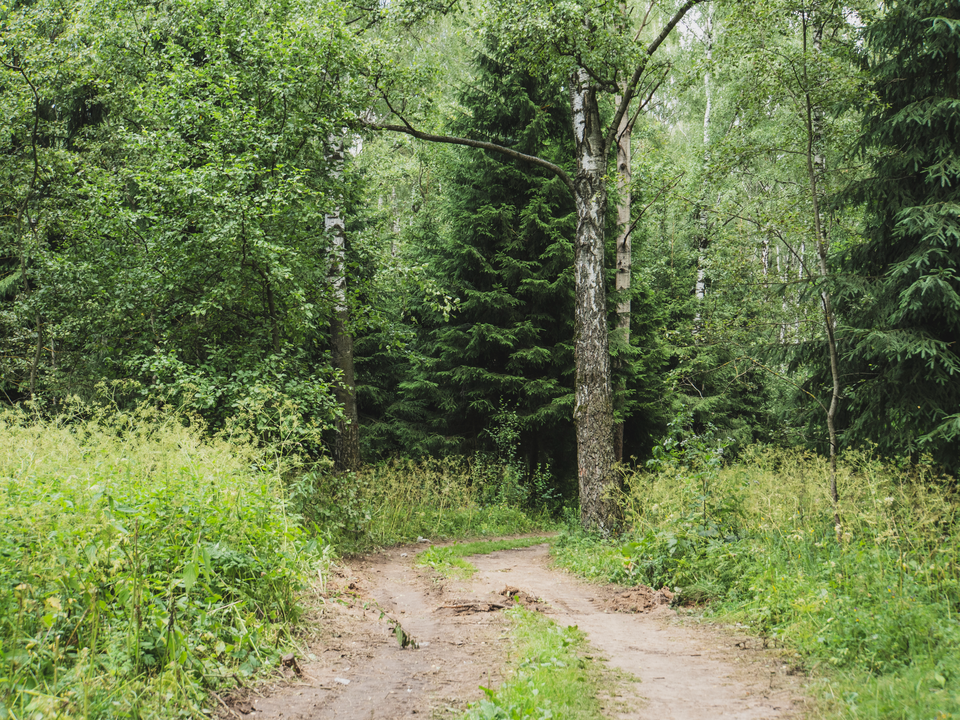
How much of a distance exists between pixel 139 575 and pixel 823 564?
17.8ft

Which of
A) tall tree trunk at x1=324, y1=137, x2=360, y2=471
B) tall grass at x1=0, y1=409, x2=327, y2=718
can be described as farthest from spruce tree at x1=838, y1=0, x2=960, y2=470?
tall tree trunk at x1=324, y1=137, x2=360, y2=471

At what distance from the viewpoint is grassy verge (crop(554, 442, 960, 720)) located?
11.9ft

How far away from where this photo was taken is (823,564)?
5.30 metres

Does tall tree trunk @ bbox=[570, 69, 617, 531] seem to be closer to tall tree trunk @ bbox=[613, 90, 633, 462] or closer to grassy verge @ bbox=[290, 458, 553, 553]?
grassy verge @ bbox=[290, 458, 553, 553]

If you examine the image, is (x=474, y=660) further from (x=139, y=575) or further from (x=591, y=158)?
(x=591, y=158)

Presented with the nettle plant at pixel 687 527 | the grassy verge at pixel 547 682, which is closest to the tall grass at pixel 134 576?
the grassy verge at pixel 547 682

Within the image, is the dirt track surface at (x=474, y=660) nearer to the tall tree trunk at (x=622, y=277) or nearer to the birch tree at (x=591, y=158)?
the birch tree at (x=591, y=158)

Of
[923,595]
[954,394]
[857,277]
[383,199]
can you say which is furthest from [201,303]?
[383,199]

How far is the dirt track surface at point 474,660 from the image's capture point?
359cm

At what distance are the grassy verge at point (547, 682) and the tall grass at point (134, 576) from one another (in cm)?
163

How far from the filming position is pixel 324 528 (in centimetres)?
844

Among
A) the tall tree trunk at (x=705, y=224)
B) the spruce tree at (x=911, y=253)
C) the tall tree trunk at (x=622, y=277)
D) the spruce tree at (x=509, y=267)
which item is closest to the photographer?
the spruce tree at (x=911, y=253)

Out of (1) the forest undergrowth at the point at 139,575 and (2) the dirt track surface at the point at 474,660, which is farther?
(2) the dirt track surface at the point at 474,660

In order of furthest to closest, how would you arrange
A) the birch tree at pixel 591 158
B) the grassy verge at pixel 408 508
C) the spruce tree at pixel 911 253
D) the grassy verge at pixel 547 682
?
the birch tree at pixel 591 158, the grassy verge at pixel 408 508, the spruce tree at pixel 911 253, the grassy verge at pixel 547 682
